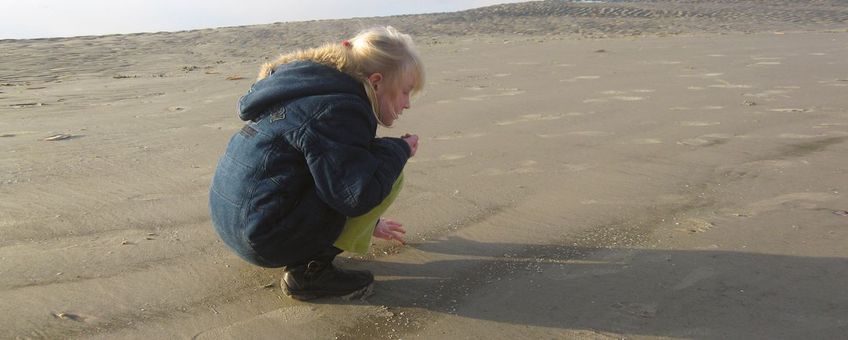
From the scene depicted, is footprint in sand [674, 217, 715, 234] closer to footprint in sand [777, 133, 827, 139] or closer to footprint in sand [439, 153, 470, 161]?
footprint in sand [439, 153, 470, 161]

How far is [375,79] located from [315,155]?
30 centimetres

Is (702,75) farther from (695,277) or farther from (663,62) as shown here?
(695,277)

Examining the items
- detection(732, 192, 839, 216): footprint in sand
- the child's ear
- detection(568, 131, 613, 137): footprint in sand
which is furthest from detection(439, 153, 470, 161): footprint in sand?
the child's ear

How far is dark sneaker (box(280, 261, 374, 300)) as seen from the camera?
2.08m

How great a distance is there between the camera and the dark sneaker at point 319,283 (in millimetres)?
2076

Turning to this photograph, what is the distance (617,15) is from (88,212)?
15.9 m

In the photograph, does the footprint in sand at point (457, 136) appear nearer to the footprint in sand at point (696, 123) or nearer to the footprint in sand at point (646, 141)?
the footprint in sand at point (646, 141)

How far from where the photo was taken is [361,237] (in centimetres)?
209

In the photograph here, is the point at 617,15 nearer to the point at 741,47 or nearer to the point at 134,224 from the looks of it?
the point at 741,47

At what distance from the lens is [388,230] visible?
239 centimetres

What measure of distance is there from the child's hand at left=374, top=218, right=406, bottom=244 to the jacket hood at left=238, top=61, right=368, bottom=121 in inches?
22.5

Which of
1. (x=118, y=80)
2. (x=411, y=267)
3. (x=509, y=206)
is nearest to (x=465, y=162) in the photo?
(x=509, y=206)

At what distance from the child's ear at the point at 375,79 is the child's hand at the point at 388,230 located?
1.86 feet

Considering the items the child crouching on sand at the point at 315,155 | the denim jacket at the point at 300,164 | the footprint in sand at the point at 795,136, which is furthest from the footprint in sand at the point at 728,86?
the denim jacket at the point at 300,164
